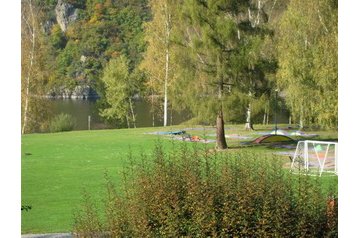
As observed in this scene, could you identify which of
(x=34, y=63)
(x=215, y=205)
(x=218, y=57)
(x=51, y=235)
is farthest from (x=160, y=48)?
(x=215, y=205)

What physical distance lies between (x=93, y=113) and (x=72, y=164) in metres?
0.51

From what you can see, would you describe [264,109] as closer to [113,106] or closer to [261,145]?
[261,145]

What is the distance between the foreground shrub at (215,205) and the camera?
3.98 metres

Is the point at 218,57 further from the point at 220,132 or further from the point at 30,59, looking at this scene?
the point at 30,59

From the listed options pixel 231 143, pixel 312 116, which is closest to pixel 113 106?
pixel 231 143

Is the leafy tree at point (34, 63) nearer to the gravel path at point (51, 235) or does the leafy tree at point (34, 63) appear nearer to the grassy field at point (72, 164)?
the grassy field at point (72, 164)

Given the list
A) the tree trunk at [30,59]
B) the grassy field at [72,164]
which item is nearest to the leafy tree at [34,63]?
the tree trunk at [30,59]

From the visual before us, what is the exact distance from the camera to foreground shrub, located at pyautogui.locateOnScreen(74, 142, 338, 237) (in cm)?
398

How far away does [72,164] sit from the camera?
588cm

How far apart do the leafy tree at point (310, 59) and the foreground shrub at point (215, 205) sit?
1.17 metres

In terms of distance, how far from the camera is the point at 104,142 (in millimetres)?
5969

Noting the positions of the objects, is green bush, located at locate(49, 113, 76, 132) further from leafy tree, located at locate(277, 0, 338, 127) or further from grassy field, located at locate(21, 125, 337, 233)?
leafy tree, located at locate(277, 0, 338, 127)

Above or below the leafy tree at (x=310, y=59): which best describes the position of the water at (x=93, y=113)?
below

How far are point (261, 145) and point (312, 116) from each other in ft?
1.66
